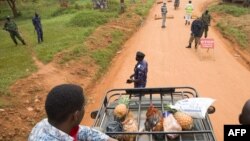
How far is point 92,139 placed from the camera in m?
2.95

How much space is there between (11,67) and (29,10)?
64.3 ft

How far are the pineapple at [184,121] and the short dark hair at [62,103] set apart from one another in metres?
1.68

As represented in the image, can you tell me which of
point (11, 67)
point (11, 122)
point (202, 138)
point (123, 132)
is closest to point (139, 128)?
point (123, 132)

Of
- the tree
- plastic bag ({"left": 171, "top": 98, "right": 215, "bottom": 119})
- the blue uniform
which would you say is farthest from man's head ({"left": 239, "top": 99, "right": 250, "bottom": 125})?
the tree

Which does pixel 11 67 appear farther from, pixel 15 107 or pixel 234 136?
pixel 234 136

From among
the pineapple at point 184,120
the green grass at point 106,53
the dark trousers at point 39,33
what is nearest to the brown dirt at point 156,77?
the green grass at point 106,53

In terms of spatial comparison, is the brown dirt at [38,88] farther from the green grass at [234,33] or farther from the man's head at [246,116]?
the man's head at [246,116]

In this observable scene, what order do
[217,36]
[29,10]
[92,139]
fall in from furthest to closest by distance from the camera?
1. [29,10]
2. [217,36]
3. [92,139]

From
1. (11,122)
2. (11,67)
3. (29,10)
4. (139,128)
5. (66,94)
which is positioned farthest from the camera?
(29,10)

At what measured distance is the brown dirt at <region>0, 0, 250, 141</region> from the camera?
917 cm

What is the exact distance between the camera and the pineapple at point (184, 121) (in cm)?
390

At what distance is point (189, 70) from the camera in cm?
1282

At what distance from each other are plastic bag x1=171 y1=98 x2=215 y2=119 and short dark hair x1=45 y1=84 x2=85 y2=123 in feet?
6.25

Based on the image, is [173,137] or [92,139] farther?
[173,137]
